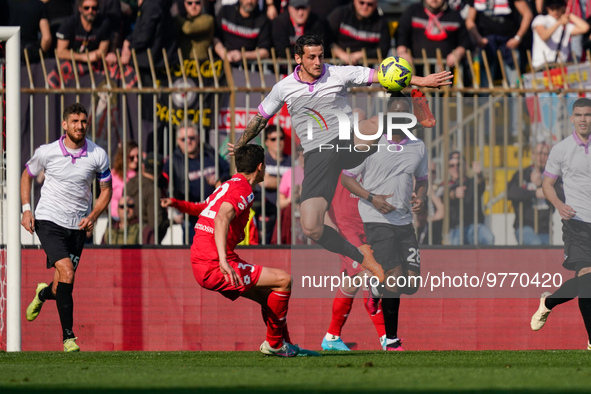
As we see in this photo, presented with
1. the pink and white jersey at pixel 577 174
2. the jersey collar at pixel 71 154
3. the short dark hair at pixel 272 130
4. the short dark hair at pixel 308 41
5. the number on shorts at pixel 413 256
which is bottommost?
the number on shorts at pixel 413 256

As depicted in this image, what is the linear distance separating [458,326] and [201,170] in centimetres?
310

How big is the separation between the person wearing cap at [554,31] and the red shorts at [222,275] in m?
6.65

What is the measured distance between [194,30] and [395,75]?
171 inches

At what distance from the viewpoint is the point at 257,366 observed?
316 inches

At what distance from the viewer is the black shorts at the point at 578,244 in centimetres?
1058

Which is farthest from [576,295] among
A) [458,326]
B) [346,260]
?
[346,260]

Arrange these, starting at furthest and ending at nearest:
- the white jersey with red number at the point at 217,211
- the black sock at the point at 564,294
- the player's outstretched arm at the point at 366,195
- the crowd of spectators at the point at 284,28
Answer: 1. the crowd of spectators at the point at 284,28
2. the black sock at the point at 564,294
3. the player's outstretched arm at the point at 366,195
4. the white jersey with red number at the point at 217,211

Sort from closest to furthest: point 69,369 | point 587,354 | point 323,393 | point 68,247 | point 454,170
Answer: point 323,393
point 69,369
point 587,354
point 68,247
point 454,170

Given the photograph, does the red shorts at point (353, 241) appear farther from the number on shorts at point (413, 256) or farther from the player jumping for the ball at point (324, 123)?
the number on shorts at point (413, 256)

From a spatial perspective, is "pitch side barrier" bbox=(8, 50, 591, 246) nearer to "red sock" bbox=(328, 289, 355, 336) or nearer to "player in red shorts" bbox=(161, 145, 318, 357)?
"red sock" bbox=(328, 289, 355, 336)

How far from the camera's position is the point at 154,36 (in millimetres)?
12992

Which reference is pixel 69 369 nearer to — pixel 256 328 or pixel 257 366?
pixel 257 366

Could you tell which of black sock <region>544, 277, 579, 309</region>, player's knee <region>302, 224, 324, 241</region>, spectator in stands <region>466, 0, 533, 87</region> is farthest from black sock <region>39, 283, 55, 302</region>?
spectator in stands <region>466, 0, 533, 87</region>

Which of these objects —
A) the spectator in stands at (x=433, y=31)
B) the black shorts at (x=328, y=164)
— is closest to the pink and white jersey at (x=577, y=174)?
the black shorts at (x=328, y=164)
